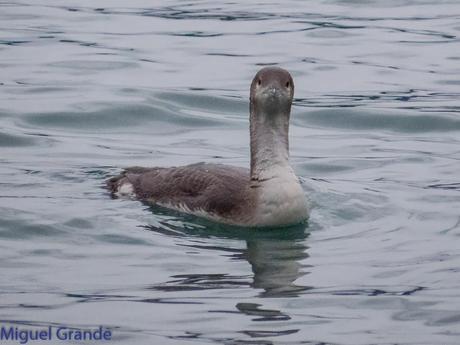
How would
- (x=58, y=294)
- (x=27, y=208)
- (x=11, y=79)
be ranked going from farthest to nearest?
(x=11, y=79)
(x=27, y=208)
(x=58, y=294)

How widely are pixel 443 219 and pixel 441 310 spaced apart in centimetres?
236

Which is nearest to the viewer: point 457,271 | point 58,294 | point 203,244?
point 58,294

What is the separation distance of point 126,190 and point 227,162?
1.53 m

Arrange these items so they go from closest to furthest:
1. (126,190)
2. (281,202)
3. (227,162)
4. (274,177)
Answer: (281,202)
(274,177)
(126,190)
(227,162)

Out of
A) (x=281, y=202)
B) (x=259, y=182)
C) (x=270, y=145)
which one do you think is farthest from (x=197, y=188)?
(x=281, y=202)

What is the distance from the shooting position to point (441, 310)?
335 inches

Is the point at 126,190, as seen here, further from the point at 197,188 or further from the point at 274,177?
the point at 274,177

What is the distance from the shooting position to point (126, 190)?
11508mm

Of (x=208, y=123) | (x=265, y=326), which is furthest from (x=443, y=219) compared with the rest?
(x=208, y=123)

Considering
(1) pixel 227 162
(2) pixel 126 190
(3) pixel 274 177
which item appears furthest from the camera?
(1) pixel 227 162

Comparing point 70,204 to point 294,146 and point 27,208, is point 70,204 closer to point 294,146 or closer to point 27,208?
point 27,208

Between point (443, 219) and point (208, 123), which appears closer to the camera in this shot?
point (443, 219)

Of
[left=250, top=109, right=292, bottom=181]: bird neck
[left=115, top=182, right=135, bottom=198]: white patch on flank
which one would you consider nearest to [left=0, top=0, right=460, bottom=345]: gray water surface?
[left=115, top=182, right=135, bottom=198]: white patch on flank

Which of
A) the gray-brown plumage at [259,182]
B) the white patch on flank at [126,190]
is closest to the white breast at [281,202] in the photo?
the gray-brown plumage at [259,182]
